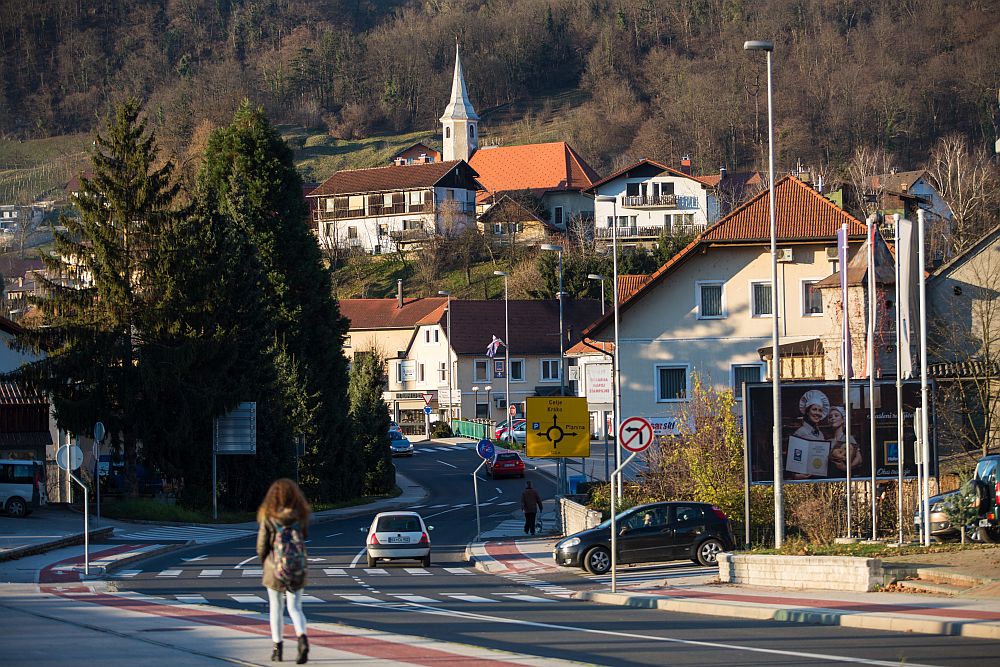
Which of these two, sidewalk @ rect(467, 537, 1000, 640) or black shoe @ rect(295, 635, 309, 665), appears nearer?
black shoe @ rect(295, 635, 309, 665)

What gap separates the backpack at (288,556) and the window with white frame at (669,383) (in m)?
40.2

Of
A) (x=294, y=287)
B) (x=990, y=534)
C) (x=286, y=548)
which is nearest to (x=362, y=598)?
(x=286, y=548)

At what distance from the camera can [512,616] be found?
60.2ft

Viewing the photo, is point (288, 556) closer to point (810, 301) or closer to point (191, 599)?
point (191, 599)

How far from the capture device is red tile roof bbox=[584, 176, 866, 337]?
47.8 meters

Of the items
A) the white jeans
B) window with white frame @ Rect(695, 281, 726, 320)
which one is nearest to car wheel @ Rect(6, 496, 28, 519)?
window with white frame @ Rect(695, 281, 726, 320)

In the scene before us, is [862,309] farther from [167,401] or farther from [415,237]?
[415,237]

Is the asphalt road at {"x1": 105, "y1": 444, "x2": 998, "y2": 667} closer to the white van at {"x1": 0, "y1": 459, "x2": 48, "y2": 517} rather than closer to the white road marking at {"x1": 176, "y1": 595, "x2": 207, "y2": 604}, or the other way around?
the white road marking at {"x1": 176, "y1": 595, "x2": 207, "y2": 604}

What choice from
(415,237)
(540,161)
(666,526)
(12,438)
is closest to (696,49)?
(540,161)

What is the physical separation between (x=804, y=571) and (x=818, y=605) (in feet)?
9.31

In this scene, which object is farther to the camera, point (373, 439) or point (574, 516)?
point (373, 439)

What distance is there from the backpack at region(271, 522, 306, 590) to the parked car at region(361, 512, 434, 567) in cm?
Result: 1863

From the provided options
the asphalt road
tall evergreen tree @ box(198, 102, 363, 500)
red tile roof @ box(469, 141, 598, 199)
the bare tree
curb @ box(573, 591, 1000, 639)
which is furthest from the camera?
red tile roof @ box(469, 141, 598, 199)

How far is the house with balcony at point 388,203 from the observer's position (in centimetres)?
13250
